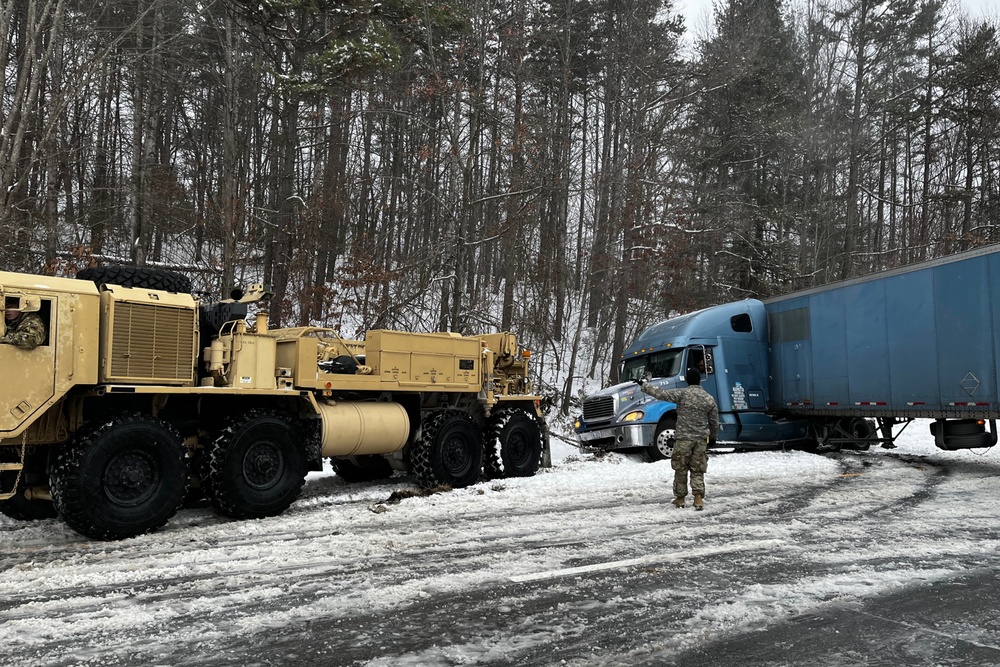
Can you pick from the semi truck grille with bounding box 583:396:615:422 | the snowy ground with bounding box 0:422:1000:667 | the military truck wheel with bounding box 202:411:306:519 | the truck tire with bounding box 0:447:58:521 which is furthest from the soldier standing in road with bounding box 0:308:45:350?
the semi truck grille with bounding box 583:396:615:422

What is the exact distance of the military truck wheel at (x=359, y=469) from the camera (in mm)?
12250

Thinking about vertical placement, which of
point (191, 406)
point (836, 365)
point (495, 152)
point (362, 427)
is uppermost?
point (495, 152)

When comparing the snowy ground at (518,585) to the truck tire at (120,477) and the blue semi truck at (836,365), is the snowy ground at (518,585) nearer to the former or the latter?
the truck tire at (120,477)

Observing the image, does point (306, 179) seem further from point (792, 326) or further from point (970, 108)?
point (970, 108)

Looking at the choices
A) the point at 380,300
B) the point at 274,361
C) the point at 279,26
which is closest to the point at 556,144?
the point at 380,300

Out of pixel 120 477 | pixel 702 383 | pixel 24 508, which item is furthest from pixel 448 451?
pixel 702 383

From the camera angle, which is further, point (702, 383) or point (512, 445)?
point (702, 383)

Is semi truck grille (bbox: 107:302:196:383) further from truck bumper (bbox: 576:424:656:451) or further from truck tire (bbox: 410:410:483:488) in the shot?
truck bumper (bbox: 576:424:656:451)

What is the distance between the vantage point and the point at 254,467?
8695 mm

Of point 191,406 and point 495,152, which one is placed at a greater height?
point 495,152

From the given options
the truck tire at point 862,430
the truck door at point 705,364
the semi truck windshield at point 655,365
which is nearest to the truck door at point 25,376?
the semi truck windshield at point 655,365

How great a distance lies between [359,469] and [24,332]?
620cm

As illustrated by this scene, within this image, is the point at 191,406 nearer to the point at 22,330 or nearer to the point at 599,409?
the point at 22,330

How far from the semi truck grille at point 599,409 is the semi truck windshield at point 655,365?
43.3 inches
